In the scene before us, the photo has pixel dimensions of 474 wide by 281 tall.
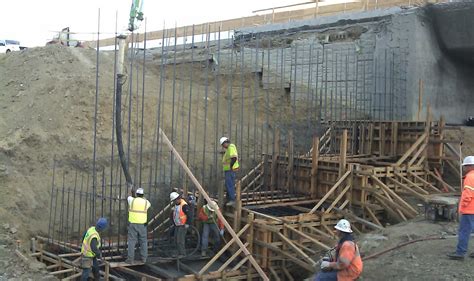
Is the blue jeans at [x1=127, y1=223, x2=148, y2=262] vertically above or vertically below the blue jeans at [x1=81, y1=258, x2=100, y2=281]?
above

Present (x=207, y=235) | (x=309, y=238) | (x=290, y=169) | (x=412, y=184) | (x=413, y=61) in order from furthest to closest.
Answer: (x=413, y=61) < (x=290, y=169) < (x=412, y=184) < (x=207, y=235) < (x=309, y=238)

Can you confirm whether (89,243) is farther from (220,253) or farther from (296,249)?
(296,249)

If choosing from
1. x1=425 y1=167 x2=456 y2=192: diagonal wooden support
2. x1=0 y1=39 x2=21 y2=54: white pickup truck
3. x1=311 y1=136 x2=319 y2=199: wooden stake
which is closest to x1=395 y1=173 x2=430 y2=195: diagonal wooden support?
x1=425 y1=167 x2=456 y2=192: diagonal wooden support

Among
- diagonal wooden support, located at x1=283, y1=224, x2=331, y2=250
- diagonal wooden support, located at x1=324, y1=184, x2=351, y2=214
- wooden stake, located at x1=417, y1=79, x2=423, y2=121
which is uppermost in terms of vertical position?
wooden stake, located at x1=417, y1=79, x2=423, y2=121

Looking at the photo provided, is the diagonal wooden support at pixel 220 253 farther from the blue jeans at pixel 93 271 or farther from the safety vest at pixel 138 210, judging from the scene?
the blue jeans at pixel 93 271

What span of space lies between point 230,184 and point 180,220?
1.55m

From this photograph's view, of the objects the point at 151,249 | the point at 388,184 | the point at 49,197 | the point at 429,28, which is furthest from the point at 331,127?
the point at 49,197

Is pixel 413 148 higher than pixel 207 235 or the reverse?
higher

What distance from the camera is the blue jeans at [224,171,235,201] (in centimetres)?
1133

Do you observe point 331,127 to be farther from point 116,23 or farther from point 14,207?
point 14,207

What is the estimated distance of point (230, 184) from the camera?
11.4 metres

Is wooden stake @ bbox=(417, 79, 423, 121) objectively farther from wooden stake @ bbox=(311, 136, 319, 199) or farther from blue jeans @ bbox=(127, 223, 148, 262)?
blue jeans @ bbox=(127, 223, 148, 262)

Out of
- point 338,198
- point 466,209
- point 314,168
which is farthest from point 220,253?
point 466,209

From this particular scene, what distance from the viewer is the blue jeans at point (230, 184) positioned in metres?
11.3
